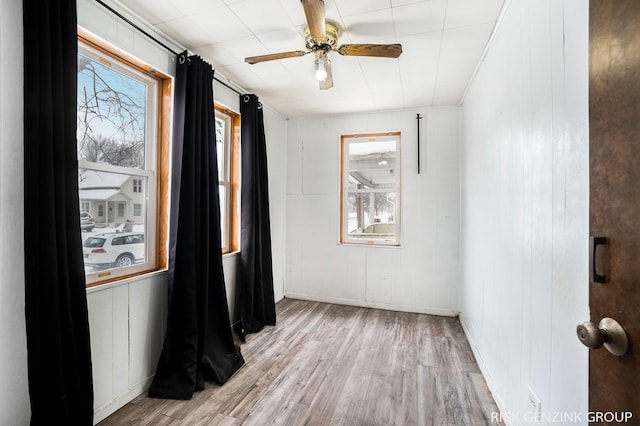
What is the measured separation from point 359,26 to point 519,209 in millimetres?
1605

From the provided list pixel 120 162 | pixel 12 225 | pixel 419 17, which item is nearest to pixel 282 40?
pixel 419 17

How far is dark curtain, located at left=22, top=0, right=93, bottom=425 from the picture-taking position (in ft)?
4.36

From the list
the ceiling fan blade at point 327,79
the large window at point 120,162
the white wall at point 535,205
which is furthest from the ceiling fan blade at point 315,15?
the large window at point 120,162

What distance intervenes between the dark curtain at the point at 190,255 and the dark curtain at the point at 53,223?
2.00 ft

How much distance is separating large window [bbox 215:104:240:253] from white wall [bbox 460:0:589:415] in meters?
2.43

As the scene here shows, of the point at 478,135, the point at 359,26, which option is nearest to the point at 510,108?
the point at 478,135

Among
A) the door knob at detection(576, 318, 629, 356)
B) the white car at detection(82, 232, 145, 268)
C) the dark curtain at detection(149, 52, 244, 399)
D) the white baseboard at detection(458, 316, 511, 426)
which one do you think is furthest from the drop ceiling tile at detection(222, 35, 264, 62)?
the white baseboard at detection(458, 316, 511, 426)

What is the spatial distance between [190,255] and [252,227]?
998 millimetres

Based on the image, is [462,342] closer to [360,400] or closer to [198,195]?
[360,400]

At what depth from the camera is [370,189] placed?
3.94m

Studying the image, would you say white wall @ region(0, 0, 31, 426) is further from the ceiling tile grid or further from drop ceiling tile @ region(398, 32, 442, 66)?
drop ceiling tile @ region(398, 32, 442, 66)

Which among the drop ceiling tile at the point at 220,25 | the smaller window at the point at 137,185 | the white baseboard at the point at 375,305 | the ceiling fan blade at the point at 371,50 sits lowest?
the white baseboard at the point at 375,305

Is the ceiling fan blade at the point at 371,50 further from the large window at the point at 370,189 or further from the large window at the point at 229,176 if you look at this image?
the large window at the point at 370,189

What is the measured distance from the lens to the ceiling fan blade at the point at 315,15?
151 cm
